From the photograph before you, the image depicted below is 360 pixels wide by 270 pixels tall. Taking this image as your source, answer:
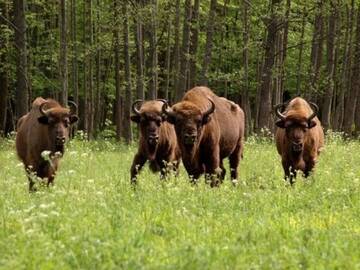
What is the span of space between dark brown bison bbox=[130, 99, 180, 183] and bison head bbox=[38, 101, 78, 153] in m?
1.24

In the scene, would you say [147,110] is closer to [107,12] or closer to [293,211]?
[293,211]

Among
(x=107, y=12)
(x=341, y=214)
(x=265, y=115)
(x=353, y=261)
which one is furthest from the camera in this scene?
(x=107, y=12)

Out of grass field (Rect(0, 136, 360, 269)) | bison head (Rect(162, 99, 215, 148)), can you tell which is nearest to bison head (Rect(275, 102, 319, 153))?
grass field (Rect(0, 136, 360, 269))

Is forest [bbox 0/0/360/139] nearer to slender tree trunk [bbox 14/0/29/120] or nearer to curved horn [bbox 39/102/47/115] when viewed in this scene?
slender tree trunk [bbox 14/0/29/120]

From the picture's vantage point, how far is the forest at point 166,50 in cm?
2419

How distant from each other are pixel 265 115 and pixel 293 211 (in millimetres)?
16756

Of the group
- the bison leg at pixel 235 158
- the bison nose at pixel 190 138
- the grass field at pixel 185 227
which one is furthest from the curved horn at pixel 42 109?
the bison leg at pixel 235 158

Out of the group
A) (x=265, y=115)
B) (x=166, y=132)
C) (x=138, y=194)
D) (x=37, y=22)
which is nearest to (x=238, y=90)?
(x=37, y=22)

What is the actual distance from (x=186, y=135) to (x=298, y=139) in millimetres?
2107

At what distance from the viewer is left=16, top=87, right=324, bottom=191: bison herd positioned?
10.6m

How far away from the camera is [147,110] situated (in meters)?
11.8

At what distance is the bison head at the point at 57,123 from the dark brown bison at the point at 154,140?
4.07 ft

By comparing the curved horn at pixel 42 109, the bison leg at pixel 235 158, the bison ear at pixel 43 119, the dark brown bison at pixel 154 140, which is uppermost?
the curved horn at pixel 42 109

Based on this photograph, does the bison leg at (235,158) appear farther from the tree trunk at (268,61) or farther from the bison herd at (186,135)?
the tree trunk at (268,61)
